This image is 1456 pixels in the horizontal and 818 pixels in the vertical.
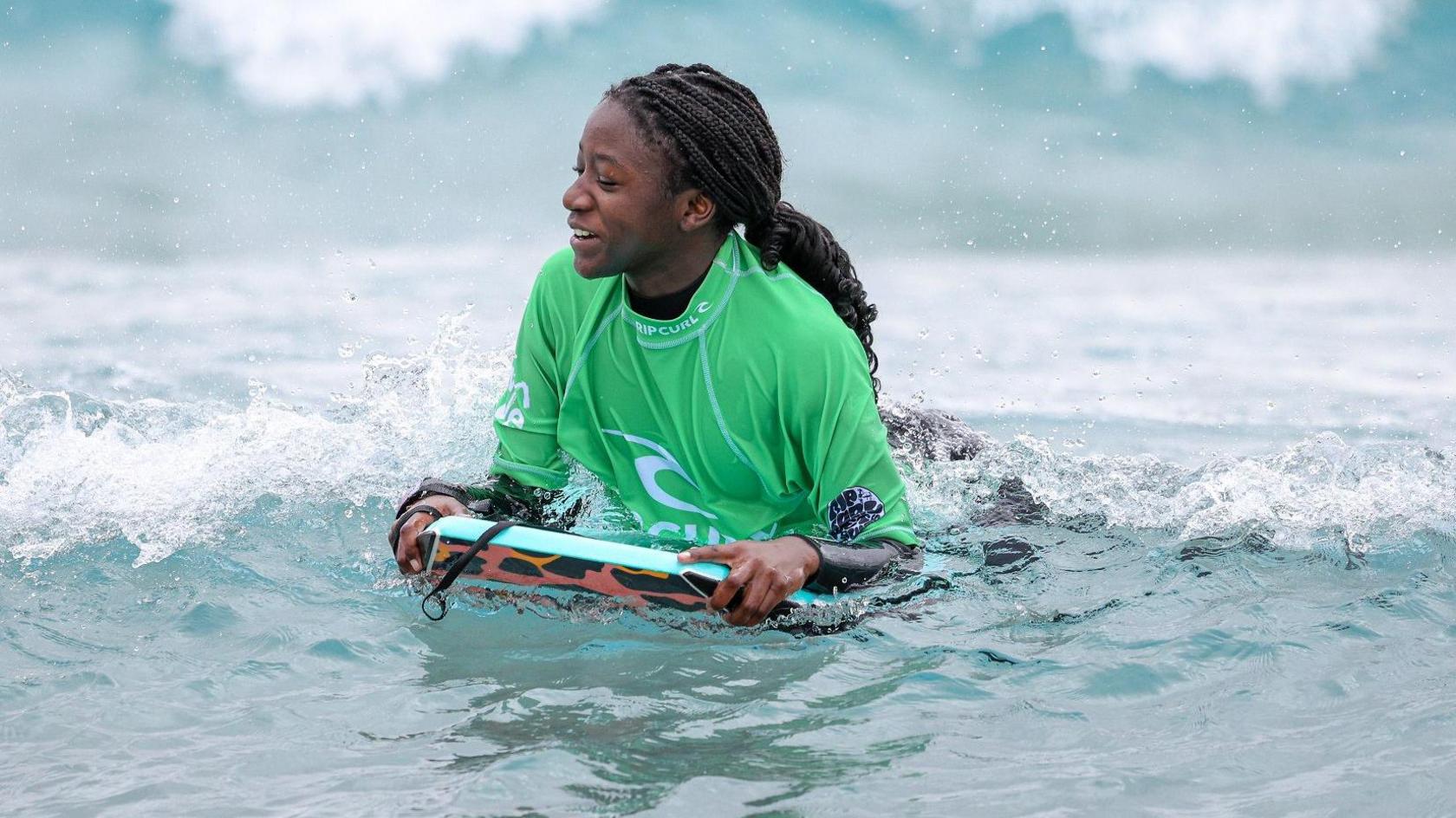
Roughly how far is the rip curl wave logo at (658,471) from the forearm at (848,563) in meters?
0.65

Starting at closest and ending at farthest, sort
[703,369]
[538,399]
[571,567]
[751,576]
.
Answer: [751,576] < [571,567] < [703,369] < [538,399]

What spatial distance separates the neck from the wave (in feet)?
2.58

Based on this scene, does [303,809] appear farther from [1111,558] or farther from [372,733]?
[1111,558]

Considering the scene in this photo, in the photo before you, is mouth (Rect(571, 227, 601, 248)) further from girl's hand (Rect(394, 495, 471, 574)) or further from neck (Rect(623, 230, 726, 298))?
girl's hand (Rect(394, 495, 471, 574))

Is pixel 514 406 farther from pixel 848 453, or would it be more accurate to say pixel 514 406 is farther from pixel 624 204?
pixel 848 453

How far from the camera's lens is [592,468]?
182 inches

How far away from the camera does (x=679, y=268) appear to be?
422cm

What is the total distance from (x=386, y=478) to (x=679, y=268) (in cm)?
234

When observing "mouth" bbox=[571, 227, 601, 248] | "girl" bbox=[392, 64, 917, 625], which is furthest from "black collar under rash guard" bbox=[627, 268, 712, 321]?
"mouth" bbox=[571, 227, 601, 248]

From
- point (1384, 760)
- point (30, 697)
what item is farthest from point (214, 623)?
point (1384, 760)

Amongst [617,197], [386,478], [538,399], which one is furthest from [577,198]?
[386,478]

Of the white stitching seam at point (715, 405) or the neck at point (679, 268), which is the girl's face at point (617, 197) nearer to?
the neck at point (679, 268)

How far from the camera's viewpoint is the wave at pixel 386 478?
529 centimetres

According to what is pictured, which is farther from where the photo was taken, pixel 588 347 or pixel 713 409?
pixel 588 347
